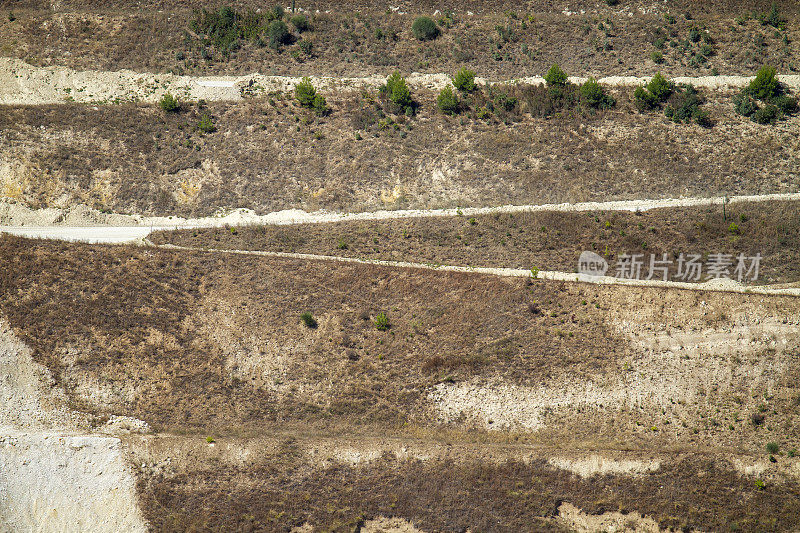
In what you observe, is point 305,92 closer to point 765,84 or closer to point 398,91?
point 398,91

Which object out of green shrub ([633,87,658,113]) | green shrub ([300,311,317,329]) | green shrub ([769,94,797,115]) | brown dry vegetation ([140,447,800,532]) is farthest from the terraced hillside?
green shrub ([633,87,658,113])

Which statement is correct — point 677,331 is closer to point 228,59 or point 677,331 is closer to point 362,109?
point 362,109

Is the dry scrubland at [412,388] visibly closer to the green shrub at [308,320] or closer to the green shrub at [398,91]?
the green shrub at [308,320]

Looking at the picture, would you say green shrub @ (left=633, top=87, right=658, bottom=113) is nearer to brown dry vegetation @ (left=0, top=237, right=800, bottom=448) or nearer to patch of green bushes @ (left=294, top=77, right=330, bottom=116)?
brown dry vegetation @ (left=0, top=237, right=800, bottom=448)

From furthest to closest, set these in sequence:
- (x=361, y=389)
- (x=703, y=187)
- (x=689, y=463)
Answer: (x=703, y=187) < (x=361, y=389) < (x=689, y=463)

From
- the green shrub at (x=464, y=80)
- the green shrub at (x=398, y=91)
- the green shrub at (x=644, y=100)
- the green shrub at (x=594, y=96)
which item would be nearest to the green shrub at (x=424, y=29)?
the green shrub at (x=398, y=91)

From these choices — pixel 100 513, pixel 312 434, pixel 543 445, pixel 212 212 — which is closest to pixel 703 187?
pixel 543 445
